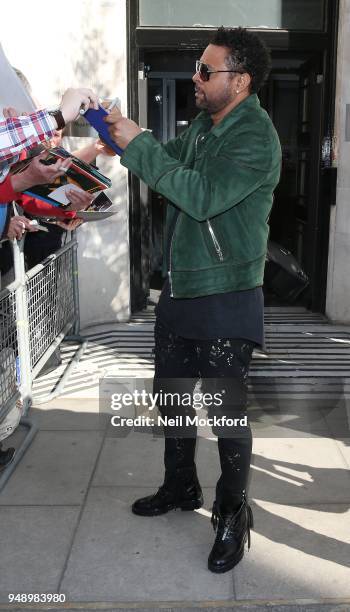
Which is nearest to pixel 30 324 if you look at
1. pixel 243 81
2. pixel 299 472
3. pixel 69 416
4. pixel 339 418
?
pixel 69 416

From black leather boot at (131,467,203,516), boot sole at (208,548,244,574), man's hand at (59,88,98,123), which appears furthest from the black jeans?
man's hand at (59,88,98,123)

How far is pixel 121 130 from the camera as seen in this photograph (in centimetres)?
263

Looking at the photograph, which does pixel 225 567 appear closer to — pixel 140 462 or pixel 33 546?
pixel 33 546

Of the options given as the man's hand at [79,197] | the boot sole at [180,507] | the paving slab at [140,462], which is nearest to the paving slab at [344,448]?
the paving slab at [140,462]

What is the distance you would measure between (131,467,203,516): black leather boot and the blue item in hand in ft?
5.49

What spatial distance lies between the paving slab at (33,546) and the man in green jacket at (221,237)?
2.37ft

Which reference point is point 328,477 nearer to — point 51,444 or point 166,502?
point 166,502

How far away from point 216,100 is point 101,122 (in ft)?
1.60

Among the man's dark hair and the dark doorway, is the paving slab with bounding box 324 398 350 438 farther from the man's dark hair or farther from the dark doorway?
the man's dark hair

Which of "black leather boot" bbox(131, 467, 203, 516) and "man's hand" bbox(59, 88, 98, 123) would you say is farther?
"black leather boot" bbox(131, 467, 203, 516)

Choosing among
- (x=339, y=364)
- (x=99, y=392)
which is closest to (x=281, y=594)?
(x=99, y=392)

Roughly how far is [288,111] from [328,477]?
8703 millimetres

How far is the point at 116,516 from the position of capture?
3406 mm

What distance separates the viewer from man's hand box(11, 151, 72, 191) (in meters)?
2.76
